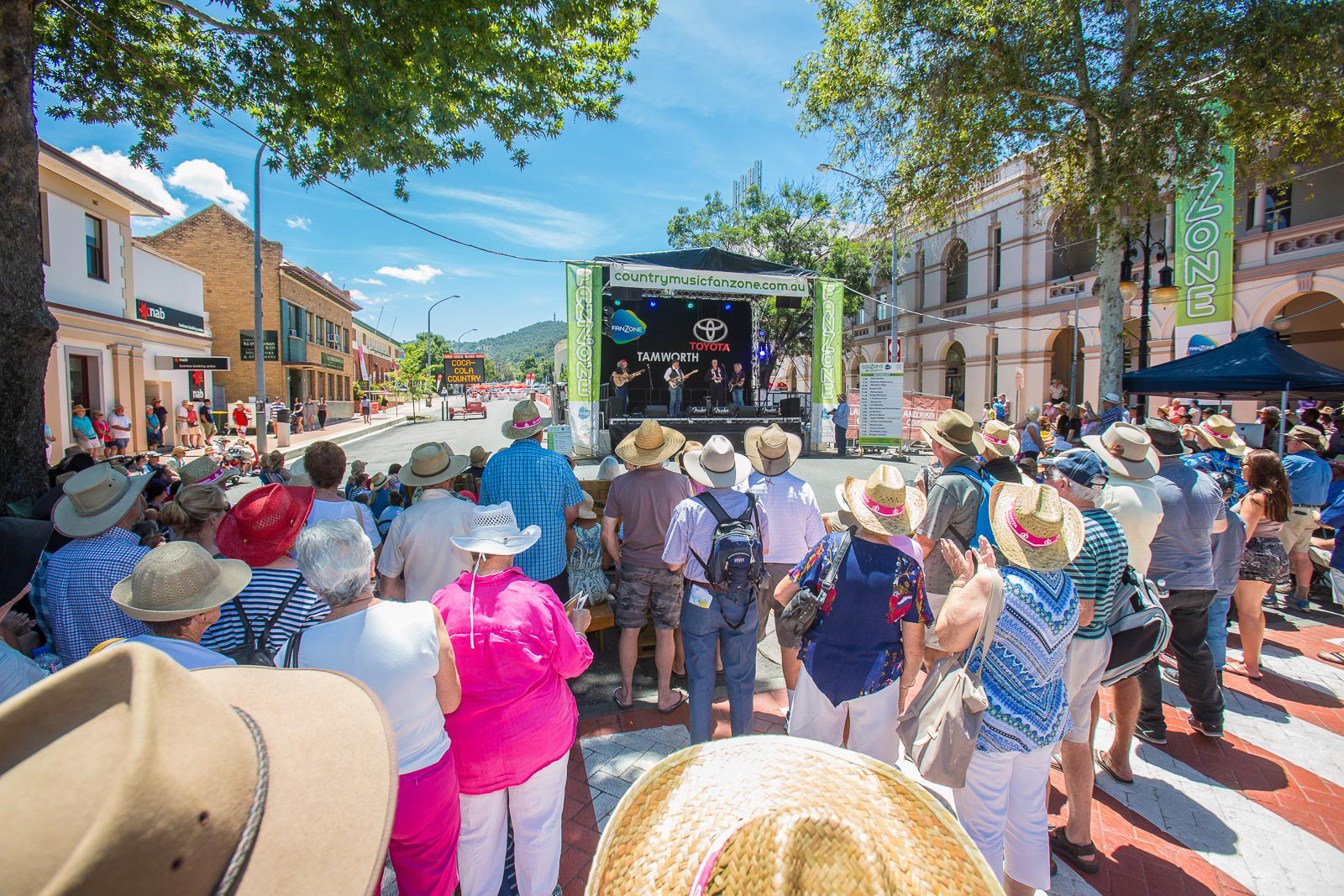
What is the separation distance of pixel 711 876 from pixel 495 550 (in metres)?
1.43

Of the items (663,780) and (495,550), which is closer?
(663,780)

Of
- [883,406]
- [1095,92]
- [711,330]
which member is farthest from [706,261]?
[1095,92]

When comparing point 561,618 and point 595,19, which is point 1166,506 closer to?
point 561,618

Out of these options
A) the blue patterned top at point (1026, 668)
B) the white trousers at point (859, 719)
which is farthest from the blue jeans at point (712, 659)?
the blue patterned top at point (1026, 668)

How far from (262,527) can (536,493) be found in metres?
1.43

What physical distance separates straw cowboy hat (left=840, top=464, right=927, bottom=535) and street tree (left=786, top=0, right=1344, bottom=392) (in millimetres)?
8898

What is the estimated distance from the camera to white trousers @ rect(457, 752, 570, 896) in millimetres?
2180

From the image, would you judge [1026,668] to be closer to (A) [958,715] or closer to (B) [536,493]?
(A) [958,715]

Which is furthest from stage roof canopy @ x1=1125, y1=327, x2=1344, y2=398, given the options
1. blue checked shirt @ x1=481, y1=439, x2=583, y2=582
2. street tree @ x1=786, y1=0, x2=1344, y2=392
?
blue checked shirt @ x1=481, y1=439, x2=583, y2=582

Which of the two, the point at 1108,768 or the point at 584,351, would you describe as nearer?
the point at 1108,768

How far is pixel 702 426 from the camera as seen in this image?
14.2 m

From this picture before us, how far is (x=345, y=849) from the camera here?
92cm

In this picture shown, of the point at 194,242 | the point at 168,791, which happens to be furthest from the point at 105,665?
the point at 194,242

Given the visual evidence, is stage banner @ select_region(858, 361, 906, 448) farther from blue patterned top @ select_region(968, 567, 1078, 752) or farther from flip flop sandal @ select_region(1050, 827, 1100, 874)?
blue patterned top @ select_region(968, 567, 1078, 752)
